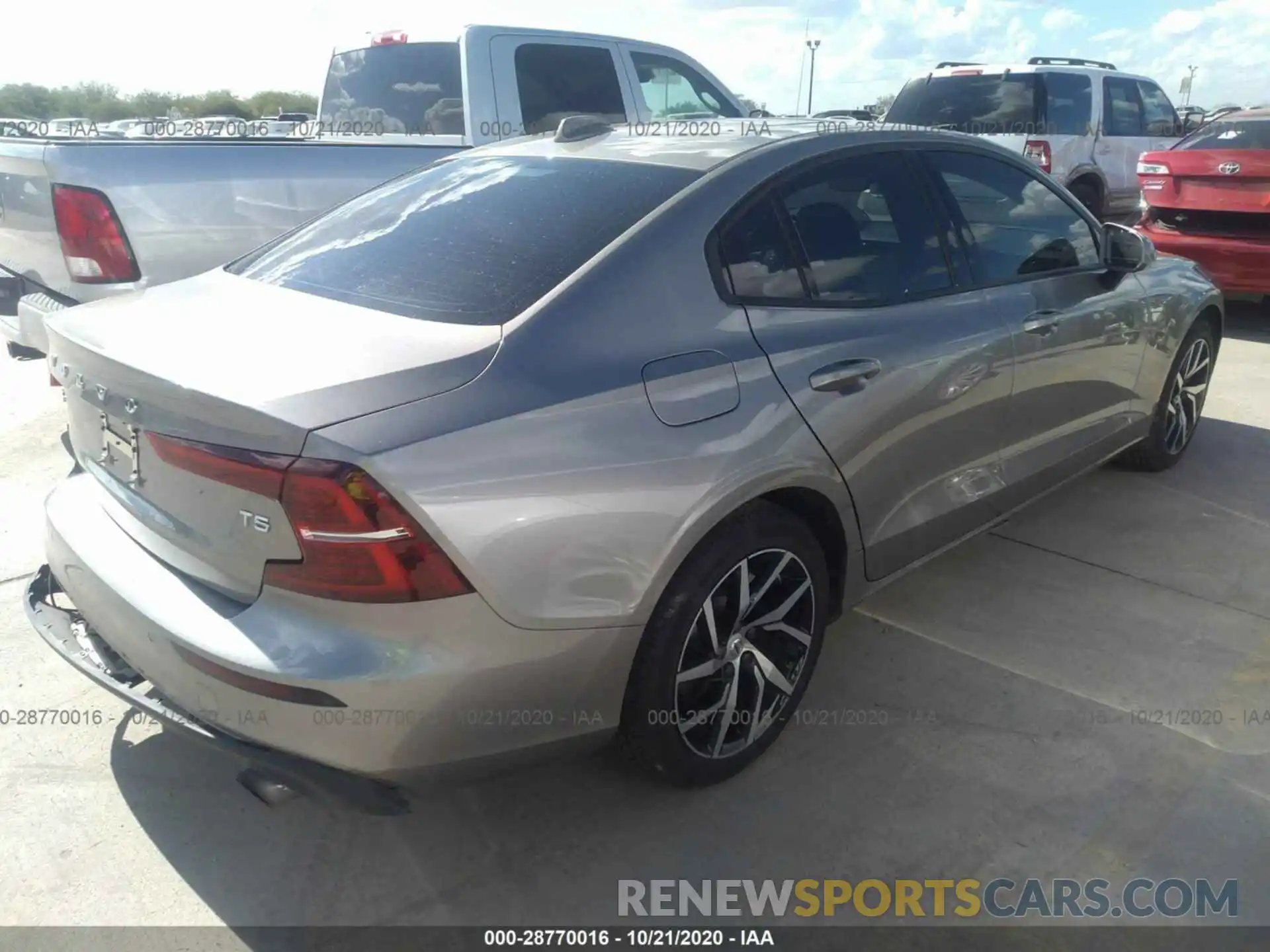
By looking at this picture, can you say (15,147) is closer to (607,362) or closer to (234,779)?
(234,779)

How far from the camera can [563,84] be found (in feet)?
21.8

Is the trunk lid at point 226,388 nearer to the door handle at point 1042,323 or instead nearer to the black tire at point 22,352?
the door handle at point 1042,323

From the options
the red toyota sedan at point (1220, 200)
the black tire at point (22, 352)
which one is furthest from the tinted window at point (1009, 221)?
the red toyota sedan at point (1220, 200)

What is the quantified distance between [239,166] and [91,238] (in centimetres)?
75

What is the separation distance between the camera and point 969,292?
3314 mm

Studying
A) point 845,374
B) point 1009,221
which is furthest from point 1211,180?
point 845,374

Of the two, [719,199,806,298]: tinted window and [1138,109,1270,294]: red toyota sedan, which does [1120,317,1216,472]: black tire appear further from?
[1138,109,1270,294]: red toyota sedan

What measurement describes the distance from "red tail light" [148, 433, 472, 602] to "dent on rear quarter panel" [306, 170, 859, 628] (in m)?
0.03

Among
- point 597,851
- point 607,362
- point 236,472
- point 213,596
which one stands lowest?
point 597,851

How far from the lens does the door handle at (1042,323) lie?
11.5ft

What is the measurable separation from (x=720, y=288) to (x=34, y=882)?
2.14 m

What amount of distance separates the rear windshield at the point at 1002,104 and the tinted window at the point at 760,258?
7.65 meters

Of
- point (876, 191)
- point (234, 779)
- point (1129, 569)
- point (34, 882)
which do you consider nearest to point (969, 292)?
point (876, 191)

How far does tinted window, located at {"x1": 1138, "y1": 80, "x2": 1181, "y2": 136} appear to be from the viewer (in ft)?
36.6
